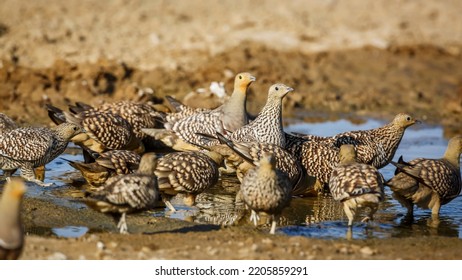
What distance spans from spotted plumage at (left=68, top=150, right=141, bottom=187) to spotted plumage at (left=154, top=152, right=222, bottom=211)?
0.57 m

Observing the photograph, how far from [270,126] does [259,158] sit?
4.04ft

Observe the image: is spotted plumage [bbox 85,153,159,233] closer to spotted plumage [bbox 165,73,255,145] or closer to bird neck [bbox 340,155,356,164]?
bird neck [bbox 340,155,356,164]

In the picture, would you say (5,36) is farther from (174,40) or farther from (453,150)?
(453,150)

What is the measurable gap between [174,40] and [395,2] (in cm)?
866

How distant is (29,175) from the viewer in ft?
37.1

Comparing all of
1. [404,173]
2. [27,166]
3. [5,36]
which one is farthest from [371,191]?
[5,36]

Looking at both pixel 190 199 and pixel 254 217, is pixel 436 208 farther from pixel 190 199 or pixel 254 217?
pixel 190 199

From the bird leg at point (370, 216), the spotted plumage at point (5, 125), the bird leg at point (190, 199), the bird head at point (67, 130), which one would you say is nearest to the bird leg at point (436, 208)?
the bird leg at point (370, 216)

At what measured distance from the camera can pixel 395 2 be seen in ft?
85.8

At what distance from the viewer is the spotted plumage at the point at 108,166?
10.8m

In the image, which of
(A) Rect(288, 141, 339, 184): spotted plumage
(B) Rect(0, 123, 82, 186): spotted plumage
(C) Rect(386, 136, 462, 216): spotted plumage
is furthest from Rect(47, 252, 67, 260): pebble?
(A) Rect(288, 141, 339, 184): spotted plumage

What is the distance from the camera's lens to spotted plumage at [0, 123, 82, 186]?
432 inches

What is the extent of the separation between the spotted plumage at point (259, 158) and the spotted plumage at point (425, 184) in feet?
3.75

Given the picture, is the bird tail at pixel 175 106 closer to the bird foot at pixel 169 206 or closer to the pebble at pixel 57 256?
the bird foot at pixel 169 206
